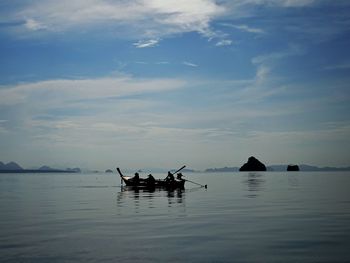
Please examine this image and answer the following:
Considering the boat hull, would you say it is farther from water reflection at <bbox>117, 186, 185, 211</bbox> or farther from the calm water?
the calm water

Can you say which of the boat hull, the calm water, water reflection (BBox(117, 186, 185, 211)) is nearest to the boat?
the boat hull

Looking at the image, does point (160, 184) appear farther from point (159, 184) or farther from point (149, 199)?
point (149, 199)

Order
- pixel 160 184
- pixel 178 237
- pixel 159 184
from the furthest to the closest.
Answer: pixel 159 184 < pixel 160 184 < pixel 178 237

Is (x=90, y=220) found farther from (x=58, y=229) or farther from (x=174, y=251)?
(x=174, y=251)

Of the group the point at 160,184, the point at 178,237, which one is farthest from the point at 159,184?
the point at 178,237

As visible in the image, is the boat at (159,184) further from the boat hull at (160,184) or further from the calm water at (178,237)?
the calm water at (178,237)

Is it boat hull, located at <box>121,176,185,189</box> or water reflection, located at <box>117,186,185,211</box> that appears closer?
water reflection, located at <box>117,186,185,211</box>

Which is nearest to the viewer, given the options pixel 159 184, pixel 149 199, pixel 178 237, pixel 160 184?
pixel 178 237

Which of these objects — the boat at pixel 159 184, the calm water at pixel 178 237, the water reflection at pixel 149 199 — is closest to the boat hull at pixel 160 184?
the boat at pixel 159 184

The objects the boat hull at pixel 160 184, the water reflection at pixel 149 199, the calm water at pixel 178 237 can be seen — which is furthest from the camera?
the boat hull at pixel 160 184

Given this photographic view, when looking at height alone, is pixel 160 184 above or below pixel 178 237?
above

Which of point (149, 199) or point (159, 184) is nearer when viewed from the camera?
point (149, 199)

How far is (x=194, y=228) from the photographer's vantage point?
26562 mm

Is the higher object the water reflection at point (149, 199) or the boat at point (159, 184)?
the boat at point (159, 184)
